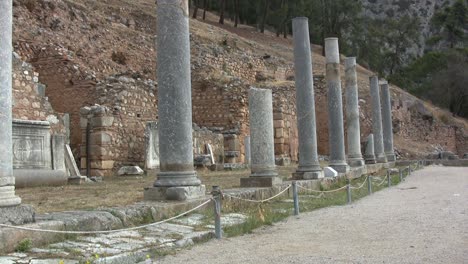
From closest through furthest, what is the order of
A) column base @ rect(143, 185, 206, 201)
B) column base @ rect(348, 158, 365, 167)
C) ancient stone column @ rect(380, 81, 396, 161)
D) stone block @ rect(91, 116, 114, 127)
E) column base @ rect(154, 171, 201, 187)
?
column base @ rect(143, 185, 206, 201) < column base @ rect(154, 171, 201, 187) < stone block @ rect(91, 116, 114, 127) < column base @ rect(348, 158, 365, 167) < ancient stone column @ rect(380, 81, 396, 161)

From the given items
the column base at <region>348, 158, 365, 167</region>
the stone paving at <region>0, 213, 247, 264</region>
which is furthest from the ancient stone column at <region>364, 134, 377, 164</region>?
the stone paving at <region>0, 213, 247, 264</region>

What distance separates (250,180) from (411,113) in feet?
125

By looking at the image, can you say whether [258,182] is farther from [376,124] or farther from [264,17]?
[264,17]

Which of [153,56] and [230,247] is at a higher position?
[153,56]

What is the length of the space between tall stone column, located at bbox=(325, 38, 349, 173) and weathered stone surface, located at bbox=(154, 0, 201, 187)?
392 inches

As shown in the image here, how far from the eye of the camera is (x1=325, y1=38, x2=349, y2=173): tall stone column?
739 inches

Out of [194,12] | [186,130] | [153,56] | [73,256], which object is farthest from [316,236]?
[194,12]

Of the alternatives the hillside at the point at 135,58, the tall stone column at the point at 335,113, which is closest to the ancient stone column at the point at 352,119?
the tall stone column at the point at 335,113

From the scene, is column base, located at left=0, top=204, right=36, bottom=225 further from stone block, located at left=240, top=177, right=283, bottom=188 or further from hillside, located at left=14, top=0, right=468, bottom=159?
hillside, located at left=14, top=0, right=468, bottom=159

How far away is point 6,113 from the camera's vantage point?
623 centimetres

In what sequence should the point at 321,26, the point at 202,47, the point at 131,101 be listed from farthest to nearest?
the point at 321,26 → the point at 202,47 → the point at 131,101

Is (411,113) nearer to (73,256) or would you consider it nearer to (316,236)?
(316,236)

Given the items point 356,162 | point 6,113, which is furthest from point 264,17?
point 6,113

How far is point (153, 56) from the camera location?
30594mm
